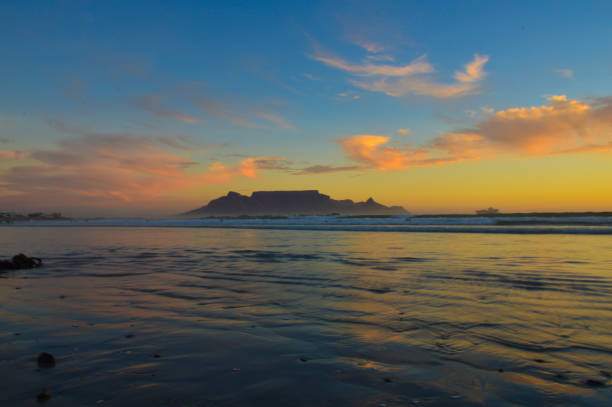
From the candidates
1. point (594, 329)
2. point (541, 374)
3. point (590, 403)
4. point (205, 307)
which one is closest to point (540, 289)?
point (594, 329)

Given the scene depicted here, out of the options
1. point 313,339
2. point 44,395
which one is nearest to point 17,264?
point 44,395

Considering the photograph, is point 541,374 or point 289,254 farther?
point 289,254

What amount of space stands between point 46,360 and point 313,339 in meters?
2.69

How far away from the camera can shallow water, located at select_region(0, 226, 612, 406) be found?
2.99m

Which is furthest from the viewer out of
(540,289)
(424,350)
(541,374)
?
(540,289)

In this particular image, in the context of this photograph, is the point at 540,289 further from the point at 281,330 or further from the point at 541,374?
the point at 281,330

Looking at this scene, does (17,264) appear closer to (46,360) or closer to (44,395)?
(46,360)

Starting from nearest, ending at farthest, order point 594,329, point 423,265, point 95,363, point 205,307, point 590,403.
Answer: point 590,403
point 95,363
point 594,329
point 205,307
point 423,265

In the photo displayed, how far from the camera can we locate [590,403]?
9.12 ft

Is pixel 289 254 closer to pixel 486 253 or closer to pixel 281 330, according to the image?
pixel 486 253

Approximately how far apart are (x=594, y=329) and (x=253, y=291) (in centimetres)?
527

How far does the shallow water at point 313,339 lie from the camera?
9.82 feet

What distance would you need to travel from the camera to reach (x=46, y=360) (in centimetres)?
357

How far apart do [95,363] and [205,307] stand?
2401 mm
